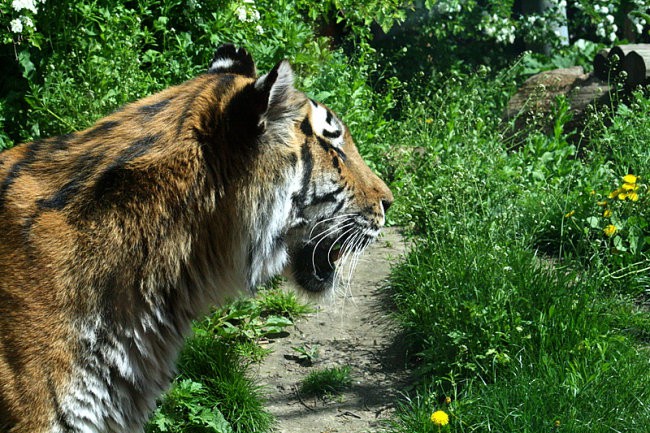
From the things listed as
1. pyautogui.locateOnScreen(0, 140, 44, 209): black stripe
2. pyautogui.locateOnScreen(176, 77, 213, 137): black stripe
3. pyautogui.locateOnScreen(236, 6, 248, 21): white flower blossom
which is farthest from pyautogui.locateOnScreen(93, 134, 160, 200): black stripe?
pyautogui.locateOnScreen(236, 6, 248, 21): white flower blossom

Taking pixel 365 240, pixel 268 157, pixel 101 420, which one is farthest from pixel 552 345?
pixel 101 420

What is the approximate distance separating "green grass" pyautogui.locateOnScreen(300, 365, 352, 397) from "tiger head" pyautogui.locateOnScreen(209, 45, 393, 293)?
1.07 m

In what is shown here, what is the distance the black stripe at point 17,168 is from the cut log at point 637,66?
5.87 metres

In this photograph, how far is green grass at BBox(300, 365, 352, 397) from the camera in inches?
188

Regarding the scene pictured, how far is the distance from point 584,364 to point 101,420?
7.79 ft

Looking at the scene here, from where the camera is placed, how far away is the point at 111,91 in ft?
18.6

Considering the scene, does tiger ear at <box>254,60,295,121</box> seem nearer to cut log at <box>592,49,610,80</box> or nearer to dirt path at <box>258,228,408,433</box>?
dirt path at <box>258,228,408,433</box>

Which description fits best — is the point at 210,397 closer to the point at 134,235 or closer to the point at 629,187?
the point at 134,235

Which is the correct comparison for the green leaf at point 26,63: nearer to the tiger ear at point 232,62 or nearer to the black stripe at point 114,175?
the tiger ear at point 232,62

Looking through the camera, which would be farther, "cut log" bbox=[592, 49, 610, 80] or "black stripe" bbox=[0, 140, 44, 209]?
"cut log" bbox=[592, 49, 610, 80]

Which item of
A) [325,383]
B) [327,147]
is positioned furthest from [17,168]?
[325,383]

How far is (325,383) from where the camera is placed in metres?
4.79

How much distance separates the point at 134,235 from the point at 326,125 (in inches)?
37.6

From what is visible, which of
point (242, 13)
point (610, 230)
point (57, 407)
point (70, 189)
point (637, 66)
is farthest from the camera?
point (637, 66)
